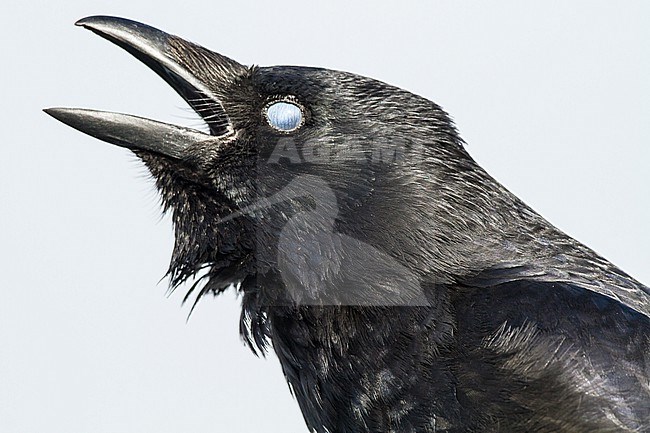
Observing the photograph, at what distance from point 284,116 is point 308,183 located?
299mm

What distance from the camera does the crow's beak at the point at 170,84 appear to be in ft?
16.7

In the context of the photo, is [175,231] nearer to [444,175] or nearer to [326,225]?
[326,225]

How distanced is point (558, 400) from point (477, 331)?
43 cm

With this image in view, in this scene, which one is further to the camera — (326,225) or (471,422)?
(326,225)

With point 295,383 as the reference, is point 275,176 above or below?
above

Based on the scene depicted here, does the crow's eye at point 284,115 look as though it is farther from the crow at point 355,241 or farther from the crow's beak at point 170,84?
the crow's beak at point 170,84

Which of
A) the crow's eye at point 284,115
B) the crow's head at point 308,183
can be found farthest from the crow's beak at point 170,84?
the crow's eye at point 284,115

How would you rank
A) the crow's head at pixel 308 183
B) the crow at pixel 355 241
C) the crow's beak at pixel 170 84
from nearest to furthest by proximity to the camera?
the crow at pixel 355 241
the crow's head at pixel 308 183
the crow's beak at pixel 170 84

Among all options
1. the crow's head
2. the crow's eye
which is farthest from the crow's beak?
the crow's eye

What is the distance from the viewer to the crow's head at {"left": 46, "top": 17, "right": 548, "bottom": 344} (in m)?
4.99

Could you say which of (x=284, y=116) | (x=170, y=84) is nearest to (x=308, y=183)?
(x=284, y=116)

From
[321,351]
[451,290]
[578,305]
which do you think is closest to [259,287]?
[321,351]

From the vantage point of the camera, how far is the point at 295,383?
17.1 feet

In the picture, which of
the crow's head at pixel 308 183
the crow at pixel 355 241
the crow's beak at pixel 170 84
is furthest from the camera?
the crow's beak at pixel 170 84
